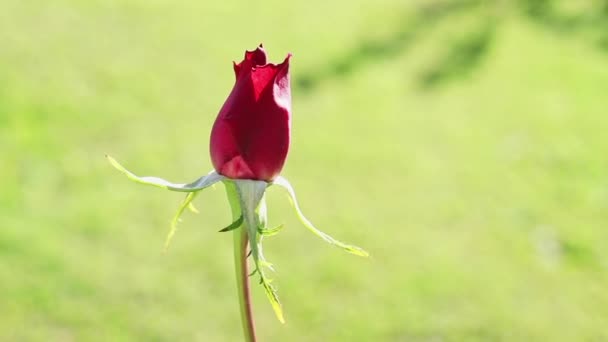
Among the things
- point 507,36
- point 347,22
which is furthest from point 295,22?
point 507,36

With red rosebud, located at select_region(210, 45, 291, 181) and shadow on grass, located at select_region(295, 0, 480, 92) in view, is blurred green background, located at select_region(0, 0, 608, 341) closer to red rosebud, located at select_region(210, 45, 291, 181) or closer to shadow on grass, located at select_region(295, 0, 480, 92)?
shadow on grass, located at select_region(295, 0, 480, 92)

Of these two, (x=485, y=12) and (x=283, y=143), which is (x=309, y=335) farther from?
(x=485, y=12)

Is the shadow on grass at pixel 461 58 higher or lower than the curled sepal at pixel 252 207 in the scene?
higher

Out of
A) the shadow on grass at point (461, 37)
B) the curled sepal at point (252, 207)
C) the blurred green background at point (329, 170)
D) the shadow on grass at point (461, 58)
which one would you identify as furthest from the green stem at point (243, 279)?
the shadow on grass at point (461, 58)

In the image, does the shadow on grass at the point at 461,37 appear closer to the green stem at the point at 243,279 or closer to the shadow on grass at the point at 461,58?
the shadow on grass at the point at 461,58

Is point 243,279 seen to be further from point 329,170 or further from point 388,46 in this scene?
point 388,46

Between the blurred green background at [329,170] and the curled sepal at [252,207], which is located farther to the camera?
the blurred green background at [329,170]

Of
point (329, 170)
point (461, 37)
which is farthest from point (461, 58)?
point (329, 170)

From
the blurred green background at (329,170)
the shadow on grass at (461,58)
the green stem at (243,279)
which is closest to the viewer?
the green stem at (243,279)
